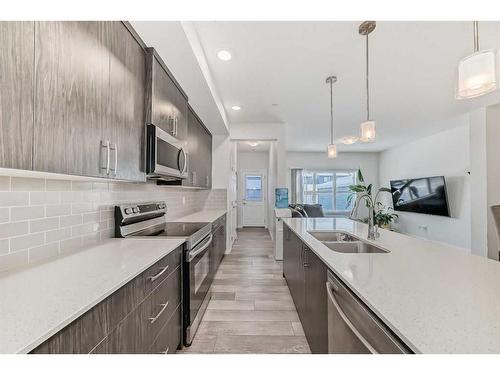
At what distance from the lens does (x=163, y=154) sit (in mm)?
1994

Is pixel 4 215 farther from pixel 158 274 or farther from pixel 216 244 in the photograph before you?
pixel 216 244

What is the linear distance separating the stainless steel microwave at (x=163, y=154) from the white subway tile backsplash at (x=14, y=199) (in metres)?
0.75

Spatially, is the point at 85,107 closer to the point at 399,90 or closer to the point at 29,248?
the point at 29,248

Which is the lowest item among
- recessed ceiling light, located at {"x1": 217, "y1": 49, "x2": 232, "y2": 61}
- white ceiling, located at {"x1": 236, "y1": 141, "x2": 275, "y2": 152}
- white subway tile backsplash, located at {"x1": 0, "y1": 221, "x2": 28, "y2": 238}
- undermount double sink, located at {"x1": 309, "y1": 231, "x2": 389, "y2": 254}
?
undermount double sink, located at {"x1": 309, "y1": 231, "x2": 389, "y2": 254}

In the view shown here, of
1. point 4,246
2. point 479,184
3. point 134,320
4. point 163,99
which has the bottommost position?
point 134,320

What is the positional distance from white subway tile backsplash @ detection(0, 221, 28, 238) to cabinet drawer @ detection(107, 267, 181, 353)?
2.07 ft

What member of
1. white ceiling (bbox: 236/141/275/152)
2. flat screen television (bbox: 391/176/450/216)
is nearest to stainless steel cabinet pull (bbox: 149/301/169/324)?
flat screen television (bbox: 391/176/450/216)

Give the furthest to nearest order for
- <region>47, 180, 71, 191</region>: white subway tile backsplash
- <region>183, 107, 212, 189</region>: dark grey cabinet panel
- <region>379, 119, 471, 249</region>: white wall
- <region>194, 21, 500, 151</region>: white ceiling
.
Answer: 1. <region>379, 119, 471, 249</region>: white wall
2. <region>183, 107, 212, 189</region>: dark grey cabinet panel
3. <region>194, 21, 500, 151</region>: white ceiling
4. <region>47, 180, 71, 191</region>: white subway tile backsplash

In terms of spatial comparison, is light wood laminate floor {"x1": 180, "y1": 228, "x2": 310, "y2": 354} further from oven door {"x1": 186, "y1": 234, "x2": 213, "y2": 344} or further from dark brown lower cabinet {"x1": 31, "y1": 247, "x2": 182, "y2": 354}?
dark brown lower cabinet {"x1": 31, "y1": 247, "x2": 182, "y2": 354}

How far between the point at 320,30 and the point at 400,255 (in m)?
1.86

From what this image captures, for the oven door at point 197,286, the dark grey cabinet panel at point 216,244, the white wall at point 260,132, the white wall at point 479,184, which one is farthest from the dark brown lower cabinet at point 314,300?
the white wall at point 479,184

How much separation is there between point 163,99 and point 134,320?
1.66m

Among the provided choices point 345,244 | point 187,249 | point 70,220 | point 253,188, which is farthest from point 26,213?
point 253,188

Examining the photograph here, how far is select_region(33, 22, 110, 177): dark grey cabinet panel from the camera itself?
35.2 inches
